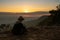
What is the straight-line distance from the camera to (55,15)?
4980mm

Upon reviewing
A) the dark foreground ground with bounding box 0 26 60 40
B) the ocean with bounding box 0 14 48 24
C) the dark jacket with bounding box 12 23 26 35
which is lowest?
the dark foreground ground with bounding box 0 26 60 40

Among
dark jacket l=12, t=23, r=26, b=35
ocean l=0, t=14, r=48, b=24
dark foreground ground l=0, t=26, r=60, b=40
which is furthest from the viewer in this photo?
ocean l=0, t=14, r=48, b=24

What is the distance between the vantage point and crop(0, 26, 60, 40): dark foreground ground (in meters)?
3.54

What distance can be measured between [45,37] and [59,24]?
3.75ft

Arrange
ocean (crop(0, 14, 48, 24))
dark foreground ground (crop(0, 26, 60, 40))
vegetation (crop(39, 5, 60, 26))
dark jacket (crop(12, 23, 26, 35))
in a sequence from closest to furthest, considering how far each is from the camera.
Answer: dark foreground ground (crop(0, 26, 60, 40)), dark jacket (crop(12, 23, 26, 35)), vegetation (crop(39, 5, 60, 26)), ocean (crop(0, 14, 48, 24))

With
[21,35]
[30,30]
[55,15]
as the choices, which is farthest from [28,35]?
[55,15]

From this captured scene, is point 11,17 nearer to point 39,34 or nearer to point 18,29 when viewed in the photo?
point 18,29

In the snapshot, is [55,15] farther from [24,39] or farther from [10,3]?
[24,39]

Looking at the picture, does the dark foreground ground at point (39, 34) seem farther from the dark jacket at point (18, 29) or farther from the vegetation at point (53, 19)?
the vegetation at point (53, 19)

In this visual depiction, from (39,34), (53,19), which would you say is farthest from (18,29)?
(53,19)

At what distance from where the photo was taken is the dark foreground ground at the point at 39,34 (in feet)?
11.6

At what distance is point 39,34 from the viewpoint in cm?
379

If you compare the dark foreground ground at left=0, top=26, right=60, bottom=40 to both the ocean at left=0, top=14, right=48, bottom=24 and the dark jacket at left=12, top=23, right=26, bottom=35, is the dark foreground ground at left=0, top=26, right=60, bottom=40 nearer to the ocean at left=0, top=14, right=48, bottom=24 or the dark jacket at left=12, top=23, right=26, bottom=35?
the dark jacket at left=12, top=23, right=26, bottom=35

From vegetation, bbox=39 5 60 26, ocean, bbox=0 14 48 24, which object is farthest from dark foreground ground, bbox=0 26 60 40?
ocean, bbox=0 14 48 24
